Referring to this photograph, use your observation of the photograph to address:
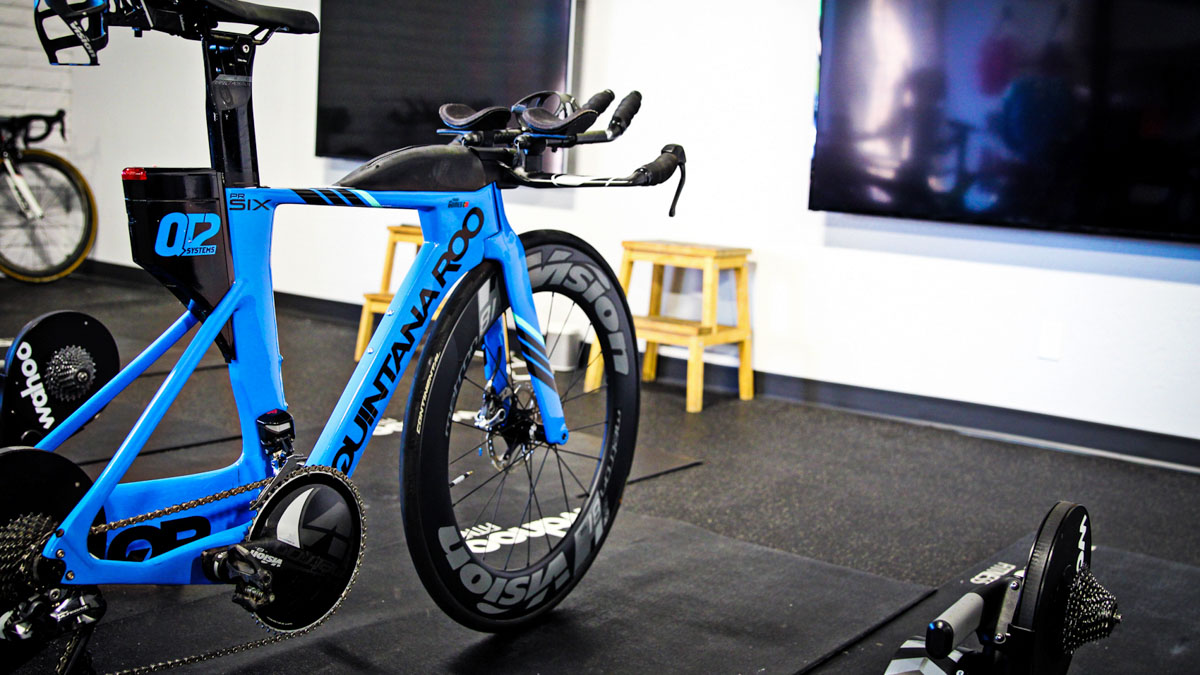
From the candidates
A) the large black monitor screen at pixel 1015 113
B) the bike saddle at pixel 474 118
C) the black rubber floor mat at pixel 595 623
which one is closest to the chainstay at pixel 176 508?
the black rubber floor mat at pixel 595 623

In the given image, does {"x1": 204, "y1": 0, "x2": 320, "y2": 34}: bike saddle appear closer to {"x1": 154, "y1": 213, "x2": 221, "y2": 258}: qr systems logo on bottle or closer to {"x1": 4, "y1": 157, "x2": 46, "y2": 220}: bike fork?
{"x1": 154, "y1": 213, "x2": 221, "y2": 258}: qr systems logo on bottle

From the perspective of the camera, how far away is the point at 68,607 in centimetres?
143

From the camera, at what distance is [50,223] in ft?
20.3

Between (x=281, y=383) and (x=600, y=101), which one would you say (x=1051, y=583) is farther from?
(x=281, y=383)

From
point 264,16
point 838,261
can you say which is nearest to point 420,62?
point 838,261

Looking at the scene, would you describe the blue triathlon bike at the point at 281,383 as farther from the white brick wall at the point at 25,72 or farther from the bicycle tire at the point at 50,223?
the white brick wall at the point at 25,72

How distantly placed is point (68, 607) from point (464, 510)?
A: 1286 mm

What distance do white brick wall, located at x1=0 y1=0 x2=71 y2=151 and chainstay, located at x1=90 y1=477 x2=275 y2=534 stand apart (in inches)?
209

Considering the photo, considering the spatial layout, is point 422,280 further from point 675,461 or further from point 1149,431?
point 1149,431

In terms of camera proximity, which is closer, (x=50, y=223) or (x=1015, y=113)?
(x=1015, y=113)

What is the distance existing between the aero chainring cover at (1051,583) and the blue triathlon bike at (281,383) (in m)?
0.82

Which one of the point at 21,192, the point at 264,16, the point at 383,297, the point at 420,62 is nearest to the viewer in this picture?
the point at 264,16

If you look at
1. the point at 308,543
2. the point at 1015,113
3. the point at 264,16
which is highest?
the point at 1015,113

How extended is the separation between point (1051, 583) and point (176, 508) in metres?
1.23
